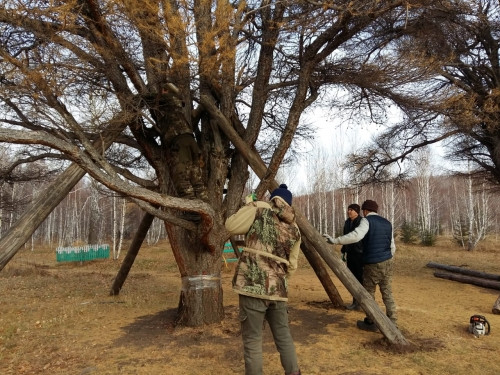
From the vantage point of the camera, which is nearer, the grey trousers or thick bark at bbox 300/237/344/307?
the grey trousers

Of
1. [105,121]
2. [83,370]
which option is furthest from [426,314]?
[105,121]

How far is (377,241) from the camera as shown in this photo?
5137mm

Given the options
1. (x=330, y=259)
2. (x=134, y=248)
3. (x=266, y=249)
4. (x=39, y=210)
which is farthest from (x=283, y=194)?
(x=134, y=248)

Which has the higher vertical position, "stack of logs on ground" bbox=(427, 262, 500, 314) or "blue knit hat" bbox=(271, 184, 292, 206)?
"blue knit hat" bbox=(271, 184, 292, 206)

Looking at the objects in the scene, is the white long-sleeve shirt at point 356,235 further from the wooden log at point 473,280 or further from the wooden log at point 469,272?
the wooden log at point 469,272

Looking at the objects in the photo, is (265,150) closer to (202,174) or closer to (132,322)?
(202,174)

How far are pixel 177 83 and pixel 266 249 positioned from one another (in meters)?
3.33

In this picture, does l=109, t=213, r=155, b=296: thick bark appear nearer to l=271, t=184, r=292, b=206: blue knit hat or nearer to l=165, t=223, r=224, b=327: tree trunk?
l=165, t=223, r=224, b=327: tree trunk

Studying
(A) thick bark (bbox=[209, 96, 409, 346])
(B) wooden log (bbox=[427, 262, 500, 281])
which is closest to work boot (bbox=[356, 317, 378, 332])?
(A) thick bark (bbox=[209, 96, 409, 346])

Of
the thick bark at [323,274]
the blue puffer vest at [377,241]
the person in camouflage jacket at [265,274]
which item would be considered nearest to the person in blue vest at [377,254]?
the blue puffer vest at [377,241]

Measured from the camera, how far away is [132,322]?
601 cm

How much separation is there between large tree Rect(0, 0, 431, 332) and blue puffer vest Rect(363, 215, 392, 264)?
1541 millimetres

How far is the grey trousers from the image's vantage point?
3199 mm

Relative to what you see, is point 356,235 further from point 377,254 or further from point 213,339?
point 213,339
